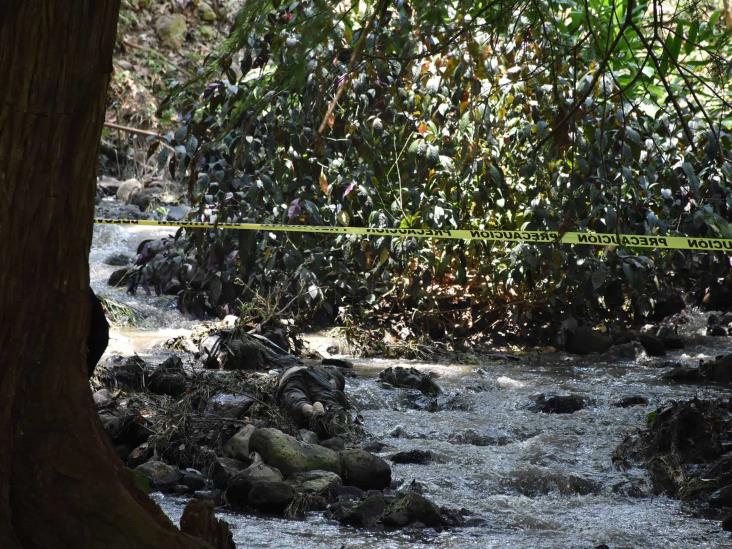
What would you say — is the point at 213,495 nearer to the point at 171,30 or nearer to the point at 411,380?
the point at 411,380

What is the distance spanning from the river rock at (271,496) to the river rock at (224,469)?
0.75 ft

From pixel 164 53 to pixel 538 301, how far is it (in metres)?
8.86

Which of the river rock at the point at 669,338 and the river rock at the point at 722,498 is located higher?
the river rock at the point at 669,338

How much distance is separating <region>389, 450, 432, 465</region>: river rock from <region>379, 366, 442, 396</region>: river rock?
1277 mm

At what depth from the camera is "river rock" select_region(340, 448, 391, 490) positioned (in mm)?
4133

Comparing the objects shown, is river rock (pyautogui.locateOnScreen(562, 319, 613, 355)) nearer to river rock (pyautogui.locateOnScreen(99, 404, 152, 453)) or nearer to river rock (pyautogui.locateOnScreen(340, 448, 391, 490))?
river rock (pyautogui.locateOnScreen(340, 448, 391, 490))

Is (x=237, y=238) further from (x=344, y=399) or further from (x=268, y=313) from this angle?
(x=344, y=399)

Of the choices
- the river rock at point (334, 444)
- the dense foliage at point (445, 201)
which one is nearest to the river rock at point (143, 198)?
the dense foliage at point (445, 201)

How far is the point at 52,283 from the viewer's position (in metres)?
2.08

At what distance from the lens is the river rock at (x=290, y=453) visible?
4137mm

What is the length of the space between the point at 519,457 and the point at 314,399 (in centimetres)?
115

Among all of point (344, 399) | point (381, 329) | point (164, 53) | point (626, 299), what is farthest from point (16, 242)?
point (164, 53)

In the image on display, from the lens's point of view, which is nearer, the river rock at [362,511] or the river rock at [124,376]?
the river rock at [362,511]

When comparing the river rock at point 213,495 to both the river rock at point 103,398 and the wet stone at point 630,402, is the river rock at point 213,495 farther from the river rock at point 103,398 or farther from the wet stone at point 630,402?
the wet stone at point 630,402
